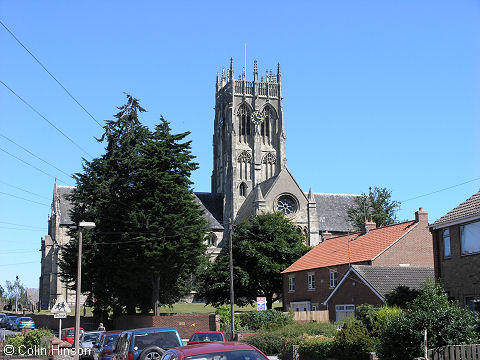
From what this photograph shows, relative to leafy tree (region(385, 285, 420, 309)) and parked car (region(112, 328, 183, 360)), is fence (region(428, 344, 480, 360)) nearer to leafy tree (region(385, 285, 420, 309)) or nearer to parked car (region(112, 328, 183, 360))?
parked car (region(112, 328, 183, 360))

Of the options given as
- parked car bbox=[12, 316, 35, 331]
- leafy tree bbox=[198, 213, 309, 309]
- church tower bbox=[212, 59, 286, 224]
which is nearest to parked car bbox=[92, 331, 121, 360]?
parked car bbox=[12, 316, 35, 331]

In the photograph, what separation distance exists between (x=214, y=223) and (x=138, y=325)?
44.4 metres

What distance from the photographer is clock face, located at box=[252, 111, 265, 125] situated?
97.2 meters

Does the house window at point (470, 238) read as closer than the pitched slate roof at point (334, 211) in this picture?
Yes

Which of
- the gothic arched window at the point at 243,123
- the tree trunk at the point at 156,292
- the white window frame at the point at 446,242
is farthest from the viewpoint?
the gothic arched window at the point at 243,123

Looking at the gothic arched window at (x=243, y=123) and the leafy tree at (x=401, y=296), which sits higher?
the gothic arched window at (x=243, y=123)

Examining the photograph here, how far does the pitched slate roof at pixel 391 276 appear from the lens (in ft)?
103

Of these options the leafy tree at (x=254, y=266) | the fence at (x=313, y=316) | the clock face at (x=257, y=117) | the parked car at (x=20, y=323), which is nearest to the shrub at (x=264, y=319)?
the fence at (x=313, y=316)

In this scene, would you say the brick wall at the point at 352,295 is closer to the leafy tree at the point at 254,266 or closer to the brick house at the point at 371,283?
the brick house at the point at 371,283

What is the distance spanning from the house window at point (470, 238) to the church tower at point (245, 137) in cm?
6670

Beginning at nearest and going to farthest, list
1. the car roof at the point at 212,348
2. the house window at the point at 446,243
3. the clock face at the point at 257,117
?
the car roof at the point at 212,348 → the house window at the point at 446,243 → the clock face at the point at 257,117

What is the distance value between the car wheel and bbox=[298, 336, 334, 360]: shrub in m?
10.1

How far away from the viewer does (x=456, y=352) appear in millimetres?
15141

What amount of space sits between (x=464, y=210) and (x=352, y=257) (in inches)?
653
